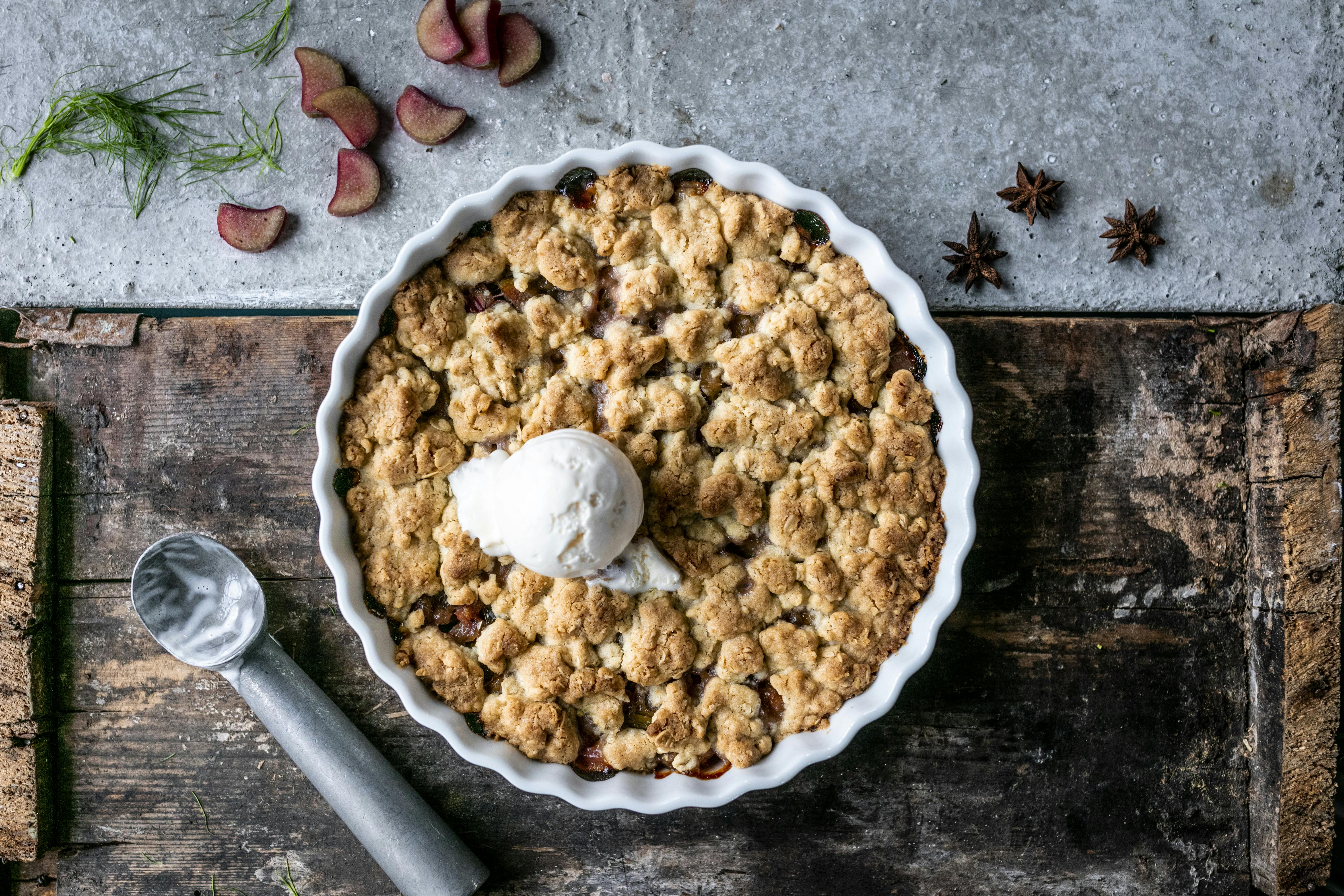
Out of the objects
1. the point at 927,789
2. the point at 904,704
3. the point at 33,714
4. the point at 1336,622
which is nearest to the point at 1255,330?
the point at 1336,622

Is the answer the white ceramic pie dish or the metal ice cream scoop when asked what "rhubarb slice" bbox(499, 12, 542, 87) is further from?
the metal ice cream scoop

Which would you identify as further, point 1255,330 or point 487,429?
point 1255,330

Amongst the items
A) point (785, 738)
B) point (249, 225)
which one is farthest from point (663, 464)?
point (249, 225)

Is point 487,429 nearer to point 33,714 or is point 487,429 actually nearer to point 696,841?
point 696,841

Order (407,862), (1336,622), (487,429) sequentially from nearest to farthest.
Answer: (487,429) → (407,862) → (1336,622)

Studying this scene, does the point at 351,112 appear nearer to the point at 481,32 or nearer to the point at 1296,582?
the point at 481,32

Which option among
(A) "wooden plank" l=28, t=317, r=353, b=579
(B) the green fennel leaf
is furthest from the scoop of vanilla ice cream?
(B) the green fennel leaf

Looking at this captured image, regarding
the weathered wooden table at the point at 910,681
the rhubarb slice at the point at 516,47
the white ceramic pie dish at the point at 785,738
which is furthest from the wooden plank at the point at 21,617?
the rhubarb slice at the point at 516,47
